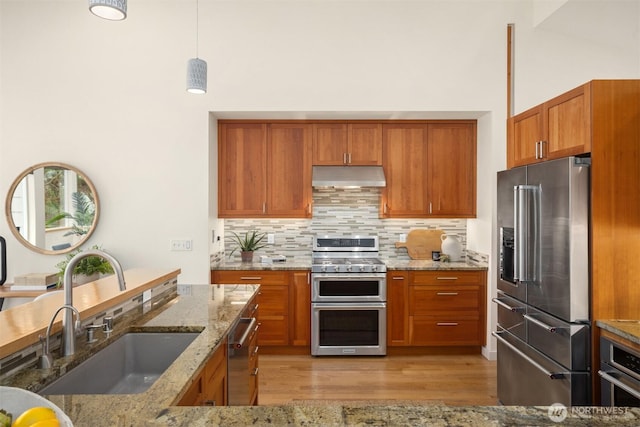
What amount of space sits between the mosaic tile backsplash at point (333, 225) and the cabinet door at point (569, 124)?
7.32ft

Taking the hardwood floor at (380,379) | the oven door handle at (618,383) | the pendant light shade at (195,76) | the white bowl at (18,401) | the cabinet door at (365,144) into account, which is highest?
the pendant light shade at (195,76)

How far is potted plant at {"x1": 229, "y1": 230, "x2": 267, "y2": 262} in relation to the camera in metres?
4.54

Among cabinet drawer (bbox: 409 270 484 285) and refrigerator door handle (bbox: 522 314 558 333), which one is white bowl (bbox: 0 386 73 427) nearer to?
refrigerator door handle (bbox: 522 314 558 333)

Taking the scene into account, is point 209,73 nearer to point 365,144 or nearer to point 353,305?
point 365,144

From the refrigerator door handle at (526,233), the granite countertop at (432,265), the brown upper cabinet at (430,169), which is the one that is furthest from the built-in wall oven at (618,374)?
the brown upper cabinet at (430,169)

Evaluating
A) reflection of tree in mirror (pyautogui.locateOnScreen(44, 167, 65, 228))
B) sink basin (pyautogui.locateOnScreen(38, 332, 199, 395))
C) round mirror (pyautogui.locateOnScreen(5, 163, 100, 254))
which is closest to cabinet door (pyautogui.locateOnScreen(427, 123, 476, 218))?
sink basin (pyautogui.locateOnScreen(38, 332, 199, 395))

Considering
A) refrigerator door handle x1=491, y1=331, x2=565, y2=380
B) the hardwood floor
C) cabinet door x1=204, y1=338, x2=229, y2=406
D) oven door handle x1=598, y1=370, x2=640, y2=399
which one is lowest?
the hardwood floor

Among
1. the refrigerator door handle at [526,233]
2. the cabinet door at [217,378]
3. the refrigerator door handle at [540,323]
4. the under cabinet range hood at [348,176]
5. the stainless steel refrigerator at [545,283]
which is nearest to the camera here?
the cabinet door at [217,378]

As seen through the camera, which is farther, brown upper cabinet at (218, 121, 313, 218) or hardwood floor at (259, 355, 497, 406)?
brown upper cabinet at (218, 121, 313, 218)

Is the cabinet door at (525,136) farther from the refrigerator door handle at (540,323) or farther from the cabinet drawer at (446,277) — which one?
the cabinet drawer at (446,277)

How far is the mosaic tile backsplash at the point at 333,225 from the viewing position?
15.9ft

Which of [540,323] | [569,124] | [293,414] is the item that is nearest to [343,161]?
[569,124]

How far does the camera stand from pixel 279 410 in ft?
3.84

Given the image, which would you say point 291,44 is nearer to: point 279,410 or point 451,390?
point 451,390
